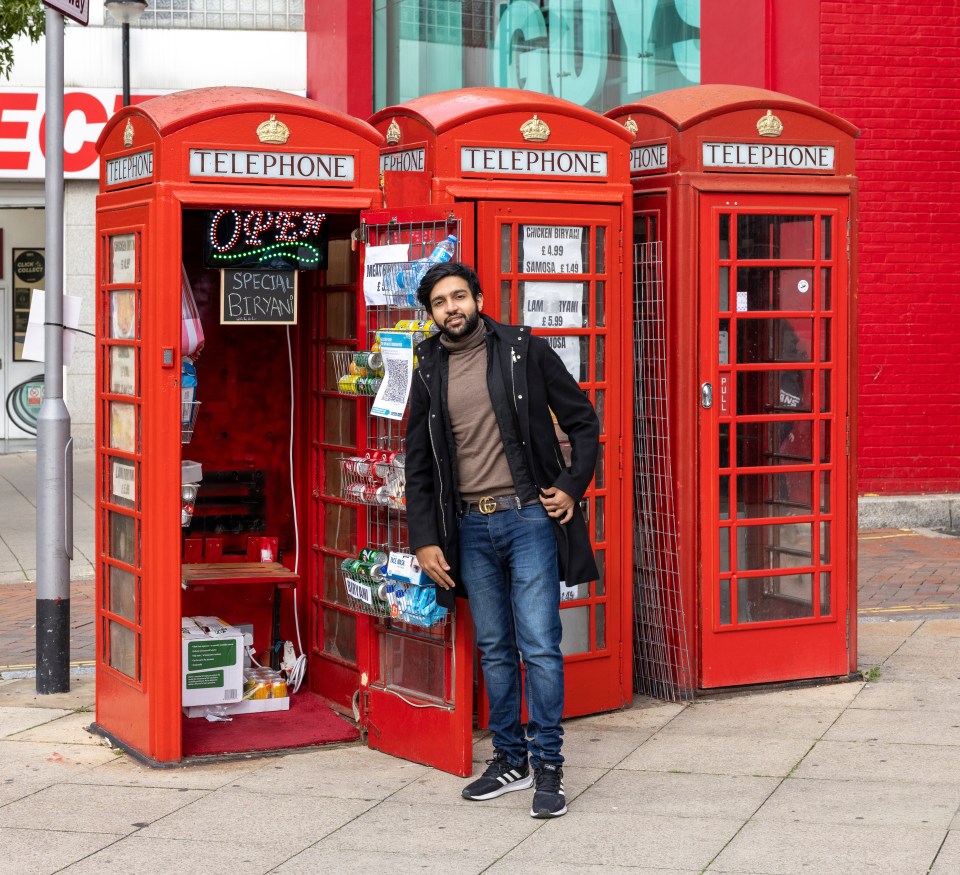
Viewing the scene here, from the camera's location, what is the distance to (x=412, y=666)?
612 centimetres

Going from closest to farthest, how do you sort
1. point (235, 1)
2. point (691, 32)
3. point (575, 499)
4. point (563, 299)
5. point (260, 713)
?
point (575, 499) → point (563, 299) → point (260, 713) → point (691, 32) → point (235, 1)

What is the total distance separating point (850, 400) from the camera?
7.21 meters

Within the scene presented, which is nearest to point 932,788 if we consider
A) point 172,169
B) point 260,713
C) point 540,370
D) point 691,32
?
point 540,370

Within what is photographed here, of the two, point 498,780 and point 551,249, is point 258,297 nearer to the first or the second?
point 551,249

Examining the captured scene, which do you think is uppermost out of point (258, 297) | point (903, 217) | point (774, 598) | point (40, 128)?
point (40, 128)

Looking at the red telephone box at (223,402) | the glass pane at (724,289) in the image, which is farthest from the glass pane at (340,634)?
the glass pane at (724,289)

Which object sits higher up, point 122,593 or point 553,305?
point 553,305

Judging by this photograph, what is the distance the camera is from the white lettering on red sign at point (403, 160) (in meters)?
6.22

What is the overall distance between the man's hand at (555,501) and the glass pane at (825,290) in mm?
2235

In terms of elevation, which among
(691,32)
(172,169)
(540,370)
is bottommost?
(540,370)

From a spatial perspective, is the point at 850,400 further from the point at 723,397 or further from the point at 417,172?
the point at 417,172

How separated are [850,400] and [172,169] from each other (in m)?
3.39

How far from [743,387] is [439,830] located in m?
2.78

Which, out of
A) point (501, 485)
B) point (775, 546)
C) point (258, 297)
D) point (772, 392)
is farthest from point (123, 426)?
point (775, 546)
